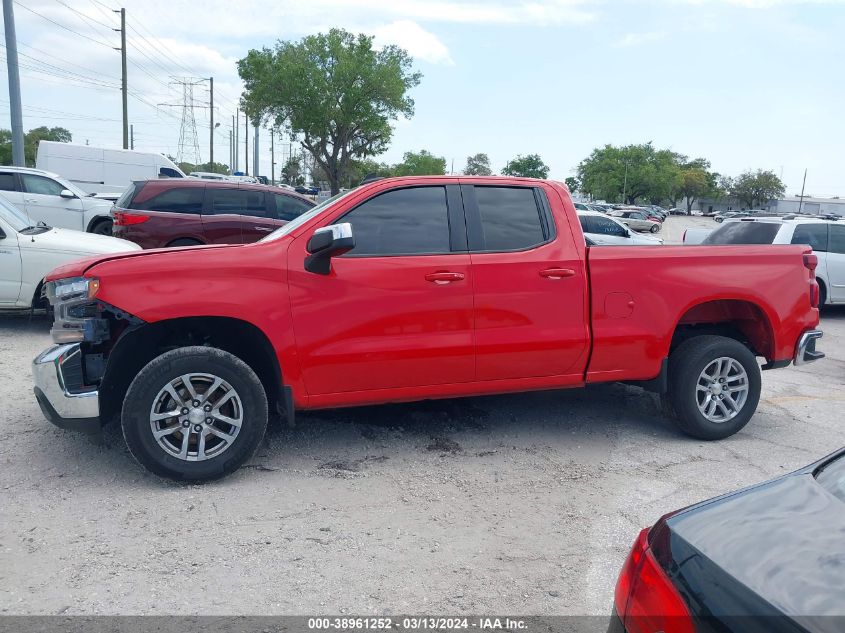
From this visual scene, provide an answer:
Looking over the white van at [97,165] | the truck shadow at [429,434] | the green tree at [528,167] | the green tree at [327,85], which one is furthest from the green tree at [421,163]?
the truck shadow at [429,434]

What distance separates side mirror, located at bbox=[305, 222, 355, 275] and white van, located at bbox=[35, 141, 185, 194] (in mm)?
19219

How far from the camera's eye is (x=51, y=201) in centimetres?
1384

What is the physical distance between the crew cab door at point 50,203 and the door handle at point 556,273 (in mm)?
11688

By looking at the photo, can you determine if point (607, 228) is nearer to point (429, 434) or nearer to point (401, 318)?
point (429, 434)

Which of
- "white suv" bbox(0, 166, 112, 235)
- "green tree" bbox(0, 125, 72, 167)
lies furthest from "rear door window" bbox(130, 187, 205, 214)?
"green tree" bbox(0, 125, 72, 167)

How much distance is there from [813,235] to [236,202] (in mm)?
9617

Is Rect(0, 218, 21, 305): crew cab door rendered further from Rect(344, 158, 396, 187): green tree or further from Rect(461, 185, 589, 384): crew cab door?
Rect(344, 158, 396, 187): green tree

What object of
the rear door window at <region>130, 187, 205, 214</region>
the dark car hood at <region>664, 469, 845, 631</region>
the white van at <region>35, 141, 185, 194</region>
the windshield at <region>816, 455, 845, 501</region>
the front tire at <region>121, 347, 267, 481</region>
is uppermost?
the white van at <region>35, 141, 185, 194</region>

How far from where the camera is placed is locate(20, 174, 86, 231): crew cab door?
13633 mm

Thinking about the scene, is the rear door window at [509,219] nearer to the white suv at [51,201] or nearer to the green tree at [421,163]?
the white suv at [51,201]

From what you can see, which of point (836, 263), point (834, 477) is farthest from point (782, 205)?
point (834, 477)

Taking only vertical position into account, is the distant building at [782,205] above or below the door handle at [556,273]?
above

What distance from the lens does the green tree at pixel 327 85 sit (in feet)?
148

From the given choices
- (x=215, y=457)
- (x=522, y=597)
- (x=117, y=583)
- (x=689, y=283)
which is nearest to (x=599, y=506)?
(x=522, y=597)
